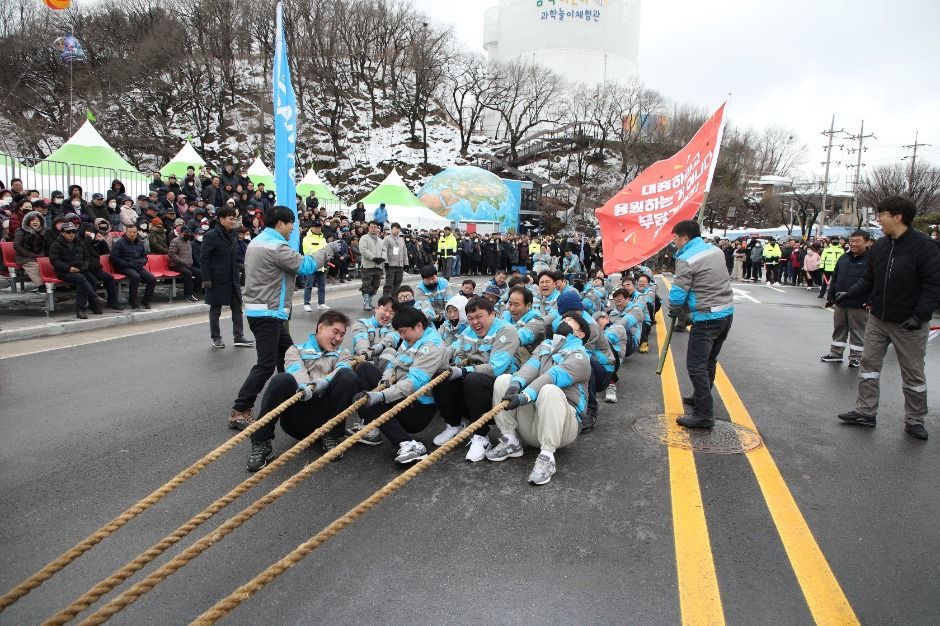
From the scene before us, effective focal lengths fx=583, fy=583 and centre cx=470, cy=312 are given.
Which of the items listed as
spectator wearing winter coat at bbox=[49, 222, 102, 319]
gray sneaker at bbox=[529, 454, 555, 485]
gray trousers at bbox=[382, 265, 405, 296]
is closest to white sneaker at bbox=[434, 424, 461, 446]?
gray sneaker at bbox=[529, 454, 555, 485]

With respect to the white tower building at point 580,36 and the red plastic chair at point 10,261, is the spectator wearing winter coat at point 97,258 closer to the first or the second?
the red plastic chair at point 10,261

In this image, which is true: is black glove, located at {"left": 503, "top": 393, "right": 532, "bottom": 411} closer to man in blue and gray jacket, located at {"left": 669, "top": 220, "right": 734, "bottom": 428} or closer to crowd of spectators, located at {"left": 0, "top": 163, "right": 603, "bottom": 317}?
man in blue and gray jacket, located at {"left": 669, "top": 220, "right": 734, "bottom": 428}

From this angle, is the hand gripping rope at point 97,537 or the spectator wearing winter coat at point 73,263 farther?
the spectator wearing winter coat at point 73,263

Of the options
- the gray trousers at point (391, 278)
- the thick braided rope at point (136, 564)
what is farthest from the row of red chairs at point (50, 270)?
the thick braided rope at point (136, 564)

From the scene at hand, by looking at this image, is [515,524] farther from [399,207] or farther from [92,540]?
[399,207]

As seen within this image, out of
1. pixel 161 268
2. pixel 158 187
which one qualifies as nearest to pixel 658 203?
pixel 161 268

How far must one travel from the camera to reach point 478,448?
4.28m

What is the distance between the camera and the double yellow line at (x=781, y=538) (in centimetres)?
256

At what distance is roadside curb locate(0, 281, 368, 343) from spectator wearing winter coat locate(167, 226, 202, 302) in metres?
0.52

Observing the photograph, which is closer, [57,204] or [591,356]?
[591,356]

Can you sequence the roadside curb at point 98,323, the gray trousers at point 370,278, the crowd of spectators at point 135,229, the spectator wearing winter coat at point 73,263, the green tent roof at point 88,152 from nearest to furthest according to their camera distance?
1. the roadside curb at point 98,323
2. the spectator wearing winter coat at point 73,263
3. the crowd of spectators at point 135,229
4. the gray trousers at point 370,278
5. the green tent roof at point 88,152

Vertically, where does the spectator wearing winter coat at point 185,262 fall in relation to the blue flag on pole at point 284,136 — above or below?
below

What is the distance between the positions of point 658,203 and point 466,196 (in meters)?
33.9

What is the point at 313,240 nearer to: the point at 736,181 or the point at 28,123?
the point at 28,123
